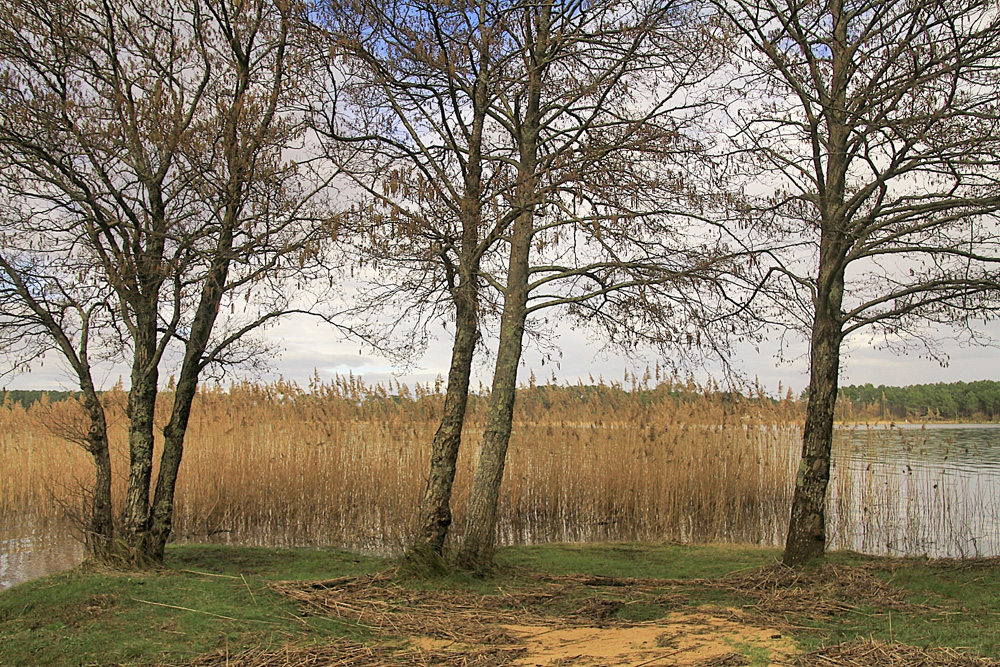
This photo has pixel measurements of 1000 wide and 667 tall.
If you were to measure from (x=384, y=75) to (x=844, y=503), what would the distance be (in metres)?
8.48

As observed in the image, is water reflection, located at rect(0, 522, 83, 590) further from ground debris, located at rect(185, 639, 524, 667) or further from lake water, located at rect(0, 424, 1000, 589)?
ground debris, located at rect(185, 639, 524, 667)

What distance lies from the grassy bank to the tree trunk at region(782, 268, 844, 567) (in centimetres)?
31

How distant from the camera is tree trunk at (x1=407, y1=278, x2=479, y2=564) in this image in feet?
23.5

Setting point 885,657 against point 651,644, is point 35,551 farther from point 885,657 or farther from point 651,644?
point 885,657

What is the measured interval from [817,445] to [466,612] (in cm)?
377

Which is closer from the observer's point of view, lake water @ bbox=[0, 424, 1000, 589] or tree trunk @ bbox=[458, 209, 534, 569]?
tree trunk @ bbox=[458, 209, 534, 569]

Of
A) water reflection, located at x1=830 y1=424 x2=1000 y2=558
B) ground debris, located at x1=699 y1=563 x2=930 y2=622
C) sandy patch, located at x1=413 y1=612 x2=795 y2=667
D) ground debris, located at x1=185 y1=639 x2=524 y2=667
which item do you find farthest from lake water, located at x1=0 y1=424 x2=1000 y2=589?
ground debris, located at x1=185 y1=639 x2=524 y2=667

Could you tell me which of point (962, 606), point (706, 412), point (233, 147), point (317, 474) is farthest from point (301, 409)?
point (962, 606)

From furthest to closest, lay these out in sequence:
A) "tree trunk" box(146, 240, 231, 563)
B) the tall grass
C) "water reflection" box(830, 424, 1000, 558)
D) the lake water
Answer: the tall grass < "water reflection" box(830, 424, 1000, 558) < the lake water < "tree trunk" box(146, 240, 231, 563)

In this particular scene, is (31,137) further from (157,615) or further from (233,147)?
(157,615)

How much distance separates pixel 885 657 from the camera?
4.41 meters

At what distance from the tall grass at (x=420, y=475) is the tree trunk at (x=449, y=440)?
8.90 ft

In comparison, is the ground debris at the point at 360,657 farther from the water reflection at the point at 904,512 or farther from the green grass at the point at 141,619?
the water reflection at the point at 904,512

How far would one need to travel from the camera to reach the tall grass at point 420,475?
1029 cm
